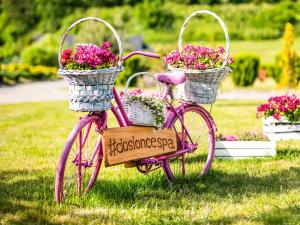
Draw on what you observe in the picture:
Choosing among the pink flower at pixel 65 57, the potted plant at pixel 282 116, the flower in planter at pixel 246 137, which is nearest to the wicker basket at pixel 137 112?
the pink flower at pixel 65 57

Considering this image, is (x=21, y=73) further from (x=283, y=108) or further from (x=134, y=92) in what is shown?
Answer: (x=134, y=92)

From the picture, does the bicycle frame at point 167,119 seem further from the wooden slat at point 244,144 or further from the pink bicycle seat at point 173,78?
the wooden slat at point 244,144

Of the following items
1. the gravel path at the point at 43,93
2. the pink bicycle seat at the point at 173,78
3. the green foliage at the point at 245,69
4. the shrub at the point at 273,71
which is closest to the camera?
the pink bicycle seat at the point at 173,78

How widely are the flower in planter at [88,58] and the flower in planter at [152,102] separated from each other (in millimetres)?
495

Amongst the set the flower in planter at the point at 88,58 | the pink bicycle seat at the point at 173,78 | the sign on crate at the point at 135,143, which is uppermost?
the flower in planter at the point at 88,58

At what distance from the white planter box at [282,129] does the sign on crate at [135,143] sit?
106 inches

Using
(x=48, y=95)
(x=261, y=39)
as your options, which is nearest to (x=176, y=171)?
(x=48, y=95)

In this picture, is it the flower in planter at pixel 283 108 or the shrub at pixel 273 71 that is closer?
the flower in planter at pixel 283 108

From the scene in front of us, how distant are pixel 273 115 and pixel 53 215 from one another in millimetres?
4099

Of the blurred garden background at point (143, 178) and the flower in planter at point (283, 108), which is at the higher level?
the flower in planter at point (283, 108)

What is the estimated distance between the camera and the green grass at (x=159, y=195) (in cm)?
429

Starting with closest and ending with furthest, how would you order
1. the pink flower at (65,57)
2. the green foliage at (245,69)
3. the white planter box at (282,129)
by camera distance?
1. the pink flower at (65,57)
2. the white planter box at (282,129)
3. the green foliage at (245,69)

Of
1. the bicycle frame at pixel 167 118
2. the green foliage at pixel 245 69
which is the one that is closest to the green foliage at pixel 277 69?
the green foliage at pixel 245 69

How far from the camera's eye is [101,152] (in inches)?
193
